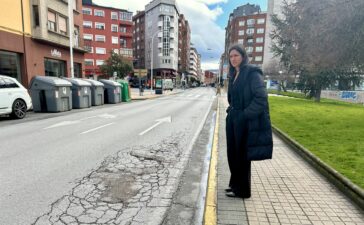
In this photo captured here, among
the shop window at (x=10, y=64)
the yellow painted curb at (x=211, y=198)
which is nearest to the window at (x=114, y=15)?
the shop window at (x=10, y=64)

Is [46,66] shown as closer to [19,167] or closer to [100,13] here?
[19,167]

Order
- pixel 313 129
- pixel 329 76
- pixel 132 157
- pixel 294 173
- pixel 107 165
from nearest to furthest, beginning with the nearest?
pixel 294 173 < pixel 107 165 < pixel 132 157 < pixel 313 129 < pixel 329 76

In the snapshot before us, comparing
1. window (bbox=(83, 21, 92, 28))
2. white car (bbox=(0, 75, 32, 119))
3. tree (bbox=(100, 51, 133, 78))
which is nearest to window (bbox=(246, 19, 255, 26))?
window (bbox=(83, 21, 92, 28))

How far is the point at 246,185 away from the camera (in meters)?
3.49

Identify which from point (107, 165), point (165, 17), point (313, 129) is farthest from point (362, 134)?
point (165, 17)

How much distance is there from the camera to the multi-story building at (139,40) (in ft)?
272

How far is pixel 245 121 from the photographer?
3.28m

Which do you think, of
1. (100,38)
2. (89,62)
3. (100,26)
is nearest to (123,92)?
(89,62)

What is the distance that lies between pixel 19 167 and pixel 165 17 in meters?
75.8

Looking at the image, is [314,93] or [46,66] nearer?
[46,66]

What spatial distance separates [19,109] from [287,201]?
1143 cm

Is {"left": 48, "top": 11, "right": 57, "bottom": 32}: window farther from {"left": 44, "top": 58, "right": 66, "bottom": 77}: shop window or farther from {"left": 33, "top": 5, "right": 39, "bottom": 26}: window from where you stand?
{"left": 44, "top": 58, "right": 66, "bottom": 77}: shop window

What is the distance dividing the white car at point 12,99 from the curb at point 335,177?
10.9m

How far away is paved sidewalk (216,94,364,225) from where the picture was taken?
2.99 m
